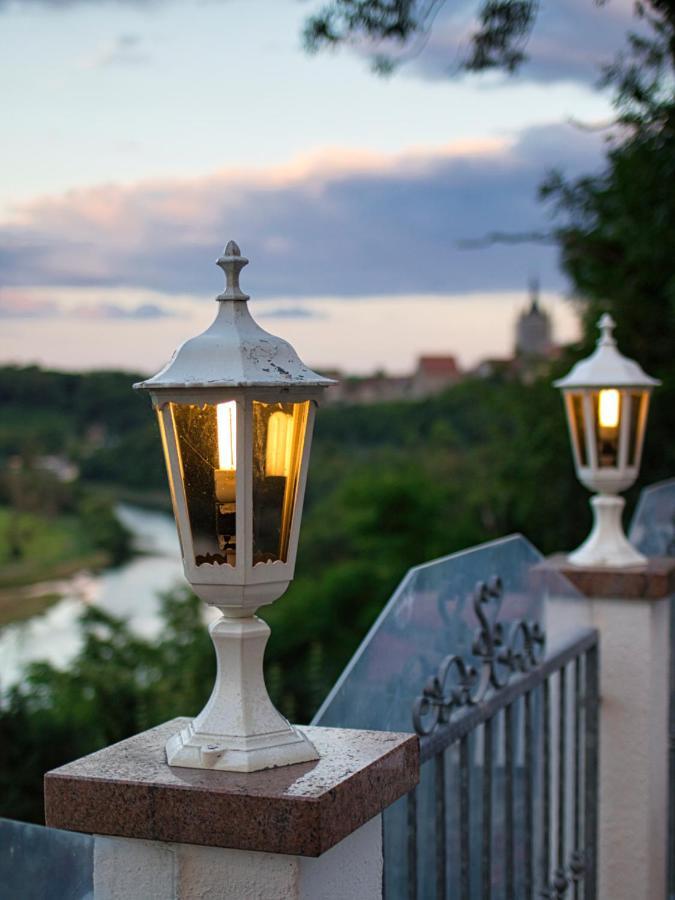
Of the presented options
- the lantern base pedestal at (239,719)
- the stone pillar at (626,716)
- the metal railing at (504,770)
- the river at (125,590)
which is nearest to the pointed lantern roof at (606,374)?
the stone pillar at (626,716)

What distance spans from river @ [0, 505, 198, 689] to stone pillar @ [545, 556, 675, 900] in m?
18.3

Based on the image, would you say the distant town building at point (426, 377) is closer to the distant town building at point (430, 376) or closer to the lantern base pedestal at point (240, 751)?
the distant town building at point (430, 376)

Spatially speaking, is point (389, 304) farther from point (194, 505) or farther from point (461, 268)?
point (194, 505)

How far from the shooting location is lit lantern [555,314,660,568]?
12.6 ft

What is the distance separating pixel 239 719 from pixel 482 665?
1.05m

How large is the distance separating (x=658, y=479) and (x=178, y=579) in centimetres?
1743

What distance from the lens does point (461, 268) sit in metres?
38.7

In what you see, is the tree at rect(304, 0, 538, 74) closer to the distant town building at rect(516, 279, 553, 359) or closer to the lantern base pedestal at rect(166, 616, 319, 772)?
the lantern base pedestal at rect(166, 616, 319, 772)

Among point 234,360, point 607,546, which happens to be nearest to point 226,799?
point 234,360

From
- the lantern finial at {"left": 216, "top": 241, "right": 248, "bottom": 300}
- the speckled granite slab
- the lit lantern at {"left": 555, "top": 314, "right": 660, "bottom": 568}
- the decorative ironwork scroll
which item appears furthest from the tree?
the speckled granite slab

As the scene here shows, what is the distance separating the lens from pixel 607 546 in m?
3.82

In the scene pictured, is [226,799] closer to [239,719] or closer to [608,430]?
[239,719]

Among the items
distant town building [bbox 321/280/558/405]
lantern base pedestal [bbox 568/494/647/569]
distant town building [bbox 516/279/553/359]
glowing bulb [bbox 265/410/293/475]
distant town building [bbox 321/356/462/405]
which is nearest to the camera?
glowing bulb [bbox 265/410/293/475]

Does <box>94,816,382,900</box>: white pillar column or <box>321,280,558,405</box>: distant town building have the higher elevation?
<box>321,280,558,405</box>: distant town building
